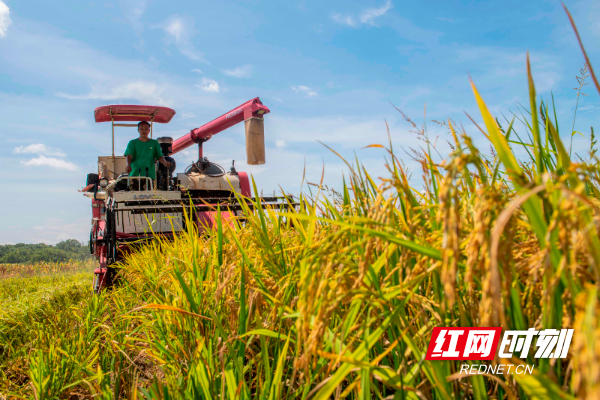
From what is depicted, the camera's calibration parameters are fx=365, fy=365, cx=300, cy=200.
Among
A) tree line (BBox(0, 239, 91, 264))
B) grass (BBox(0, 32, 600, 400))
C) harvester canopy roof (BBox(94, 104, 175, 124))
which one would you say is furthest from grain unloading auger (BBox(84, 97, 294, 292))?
tree line (BBox(0, 239, 91, 264))

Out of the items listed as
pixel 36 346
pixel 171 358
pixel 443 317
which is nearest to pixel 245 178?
pixel 36 346

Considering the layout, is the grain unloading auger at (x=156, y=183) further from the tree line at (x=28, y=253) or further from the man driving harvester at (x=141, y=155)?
the tree line at (x=28, y=253)

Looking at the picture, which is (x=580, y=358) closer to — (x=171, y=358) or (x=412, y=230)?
(x=412, y=230)

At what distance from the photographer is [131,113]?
8617 millimetres

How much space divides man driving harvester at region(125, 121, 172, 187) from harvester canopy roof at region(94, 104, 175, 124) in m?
1.45

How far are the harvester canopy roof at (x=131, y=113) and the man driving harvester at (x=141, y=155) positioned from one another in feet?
4.75

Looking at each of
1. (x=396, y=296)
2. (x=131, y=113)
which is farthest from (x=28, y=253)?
(x=396, y=296)

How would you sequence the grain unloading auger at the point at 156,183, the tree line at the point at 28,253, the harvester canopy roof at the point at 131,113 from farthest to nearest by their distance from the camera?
the tree line at the point at 28,253 → the harvester canopy roof at the point at 131,113 → the grain unloading auger at the point at 156,183

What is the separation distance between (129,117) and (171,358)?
27.4ft

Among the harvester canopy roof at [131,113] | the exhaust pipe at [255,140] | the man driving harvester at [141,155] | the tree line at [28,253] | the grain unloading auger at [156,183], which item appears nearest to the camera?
the grain unloading auger at [156,183]

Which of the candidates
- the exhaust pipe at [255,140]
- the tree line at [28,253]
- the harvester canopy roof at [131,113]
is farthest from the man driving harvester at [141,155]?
the tree line at [28,253]

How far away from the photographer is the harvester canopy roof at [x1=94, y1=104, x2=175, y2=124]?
8305 millimetres

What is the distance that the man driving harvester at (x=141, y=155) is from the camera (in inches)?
278

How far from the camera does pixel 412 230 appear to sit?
740 millimetres
